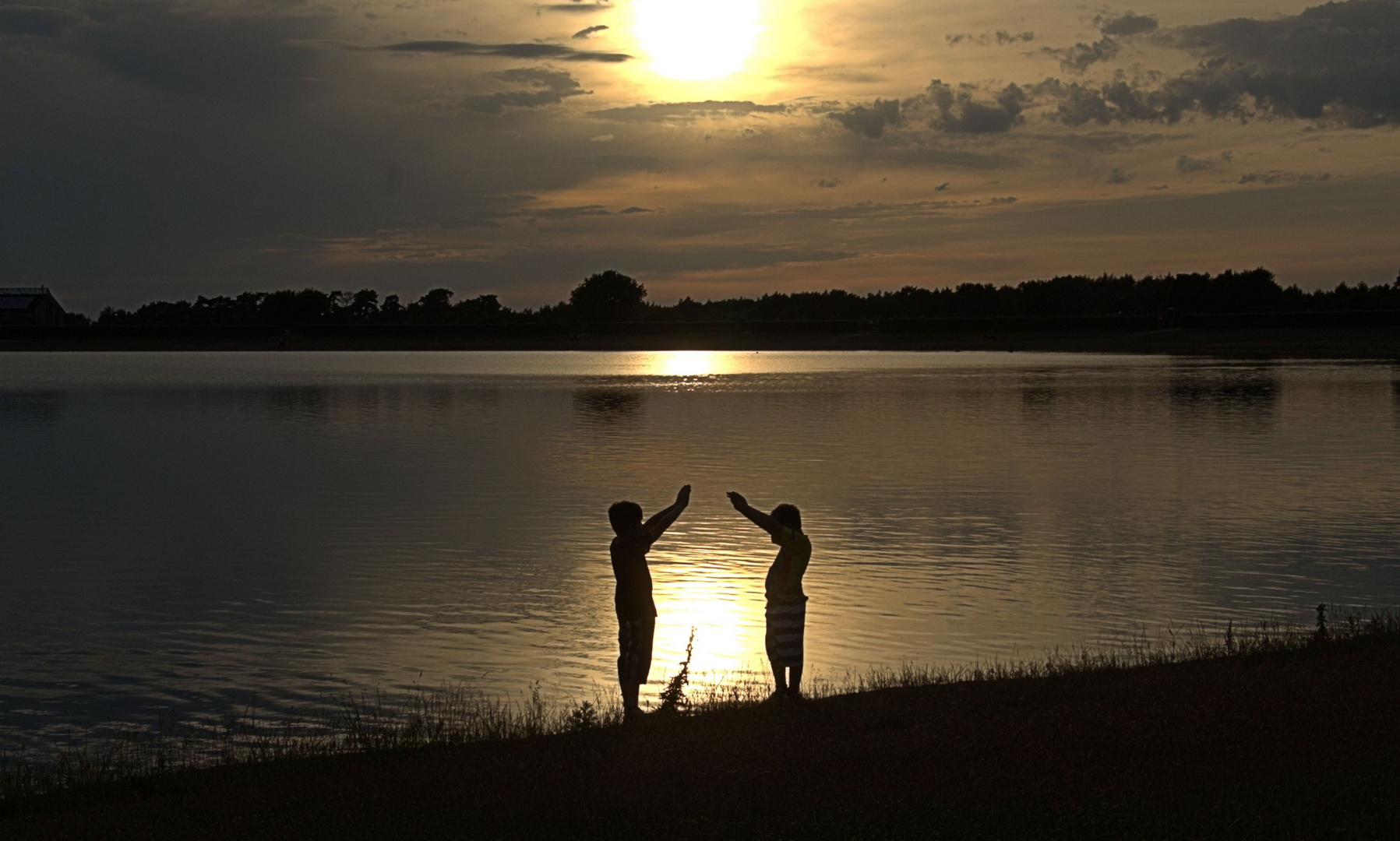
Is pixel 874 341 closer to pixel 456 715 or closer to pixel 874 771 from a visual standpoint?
pixel 456 715

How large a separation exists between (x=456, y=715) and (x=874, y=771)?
4834mm

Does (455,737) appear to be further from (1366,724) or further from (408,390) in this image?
(408,390)

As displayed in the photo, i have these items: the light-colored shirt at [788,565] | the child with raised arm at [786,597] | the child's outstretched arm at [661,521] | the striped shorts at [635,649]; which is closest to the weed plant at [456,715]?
the striped shorts at [635,649]

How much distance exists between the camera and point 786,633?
1179cm

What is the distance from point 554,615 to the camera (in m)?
17.2

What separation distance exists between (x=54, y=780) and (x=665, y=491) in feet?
64.1

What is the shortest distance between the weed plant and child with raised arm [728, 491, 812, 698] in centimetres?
45

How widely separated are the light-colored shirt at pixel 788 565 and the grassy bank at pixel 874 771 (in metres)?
0.93

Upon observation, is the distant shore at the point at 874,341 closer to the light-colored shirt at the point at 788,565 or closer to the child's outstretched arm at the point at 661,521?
the light-colored shirt at the point at 788,565

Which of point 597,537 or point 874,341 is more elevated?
point 874,341

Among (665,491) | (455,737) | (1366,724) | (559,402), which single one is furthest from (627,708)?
(559,402)

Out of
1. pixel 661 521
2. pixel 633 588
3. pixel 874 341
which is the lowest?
pixel 633 588

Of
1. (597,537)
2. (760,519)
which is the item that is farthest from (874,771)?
(597,537)

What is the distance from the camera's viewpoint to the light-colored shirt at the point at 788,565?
11.6 metres
